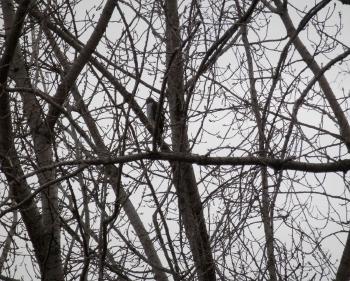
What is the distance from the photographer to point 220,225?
3592 millimetres

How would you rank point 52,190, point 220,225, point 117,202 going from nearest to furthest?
point 117,202
point 220,225
point 52,190

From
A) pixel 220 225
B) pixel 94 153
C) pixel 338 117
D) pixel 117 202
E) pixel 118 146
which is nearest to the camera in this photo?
pixel 117 202

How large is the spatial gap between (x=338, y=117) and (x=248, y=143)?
6.58 feet

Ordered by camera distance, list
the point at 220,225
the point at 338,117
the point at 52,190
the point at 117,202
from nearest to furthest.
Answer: the point at 117,202 → the point at 220,225 → the point at 52,190 → the point at 338,117

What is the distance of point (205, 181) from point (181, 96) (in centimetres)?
85

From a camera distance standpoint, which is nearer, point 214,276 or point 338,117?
point 214,276

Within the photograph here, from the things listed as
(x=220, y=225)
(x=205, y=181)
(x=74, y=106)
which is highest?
(x=74, y=106)

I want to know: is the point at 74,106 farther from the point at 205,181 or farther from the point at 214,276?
the point at 214,276

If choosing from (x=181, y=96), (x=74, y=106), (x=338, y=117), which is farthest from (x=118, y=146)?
(x=338, y=117)

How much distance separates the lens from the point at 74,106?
12.1 ft

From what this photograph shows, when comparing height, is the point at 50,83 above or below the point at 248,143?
above

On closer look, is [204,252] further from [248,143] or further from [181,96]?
[181,96]

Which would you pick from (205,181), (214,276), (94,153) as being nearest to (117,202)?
(94,153)

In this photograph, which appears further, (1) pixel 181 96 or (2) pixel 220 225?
(2) pixel 220 225
